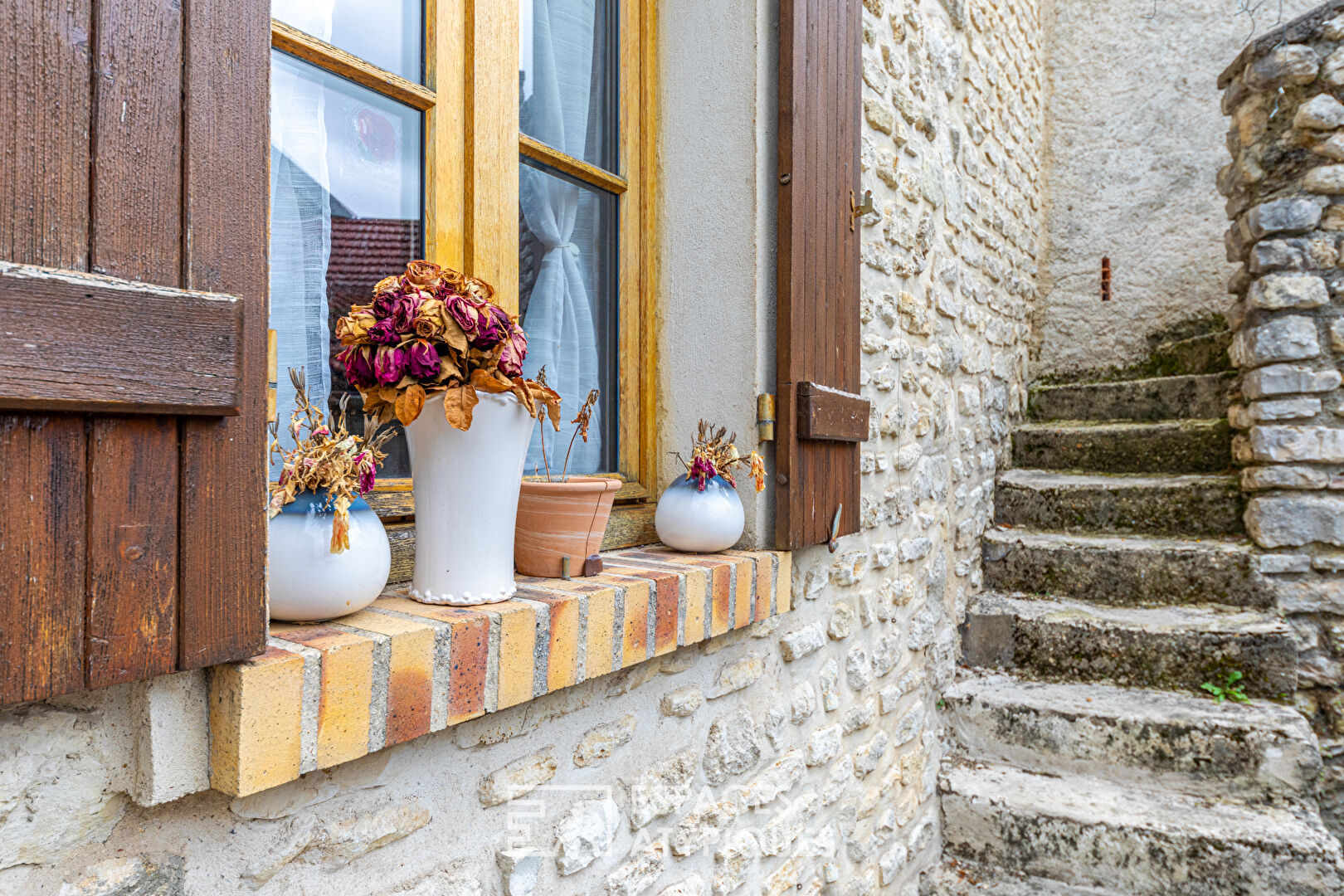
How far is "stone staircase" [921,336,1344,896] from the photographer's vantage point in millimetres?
2295

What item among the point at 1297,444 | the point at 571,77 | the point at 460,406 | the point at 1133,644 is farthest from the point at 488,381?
the point at 1297,444

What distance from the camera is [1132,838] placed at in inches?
90.4

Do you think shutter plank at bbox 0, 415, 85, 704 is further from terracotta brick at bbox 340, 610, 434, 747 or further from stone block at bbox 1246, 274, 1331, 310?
stone block at bbox 1246, 274, 1331, 310

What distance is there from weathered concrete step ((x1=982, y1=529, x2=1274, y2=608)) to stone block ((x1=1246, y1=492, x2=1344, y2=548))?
94mm

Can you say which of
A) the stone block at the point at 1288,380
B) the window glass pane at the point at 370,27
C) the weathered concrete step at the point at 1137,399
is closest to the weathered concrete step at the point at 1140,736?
the stone block at the point at 1288,380

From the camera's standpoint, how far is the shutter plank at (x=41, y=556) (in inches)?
24.5

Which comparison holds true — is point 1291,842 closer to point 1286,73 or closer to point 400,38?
point 1286,73

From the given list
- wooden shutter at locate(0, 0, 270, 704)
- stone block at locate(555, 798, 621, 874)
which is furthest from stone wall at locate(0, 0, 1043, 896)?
wooden shutter at locate(0, 0, 270, 704)

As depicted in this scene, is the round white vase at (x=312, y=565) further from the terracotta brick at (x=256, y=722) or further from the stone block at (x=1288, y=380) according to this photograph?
the stone block at (x=1288, y=380)

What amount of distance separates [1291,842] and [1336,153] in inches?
94.8

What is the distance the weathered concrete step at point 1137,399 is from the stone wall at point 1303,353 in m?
0.61

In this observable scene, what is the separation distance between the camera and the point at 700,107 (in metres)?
1.73

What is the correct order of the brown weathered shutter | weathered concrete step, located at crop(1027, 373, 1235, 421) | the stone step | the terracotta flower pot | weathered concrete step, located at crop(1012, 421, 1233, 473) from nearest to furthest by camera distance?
the terracotta flower pot → the brown weathered shutter → the stone step → weathered concrete step, located at crop(1012, 421, 1233, 473) → weathered concrete step, located at crop(1027, 373, 1235, 421)

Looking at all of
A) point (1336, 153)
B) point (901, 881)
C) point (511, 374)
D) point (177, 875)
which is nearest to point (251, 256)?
point (511, 374)
